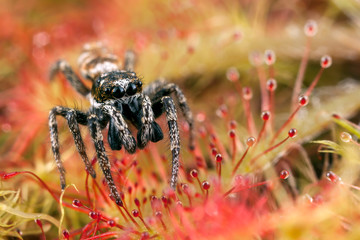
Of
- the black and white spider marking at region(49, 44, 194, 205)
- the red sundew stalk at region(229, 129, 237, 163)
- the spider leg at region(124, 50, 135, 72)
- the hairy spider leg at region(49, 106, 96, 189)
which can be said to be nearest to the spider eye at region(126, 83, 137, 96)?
the black and white spider marking at region(49, 44, 194, 205)

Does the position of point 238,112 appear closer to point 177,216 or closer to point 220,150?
point 220,150

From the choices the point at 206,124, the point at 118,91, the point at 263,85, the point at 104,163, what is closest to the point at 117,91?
the point at 118,91

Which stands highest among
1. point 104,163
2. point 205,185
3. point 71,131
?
point 71,131

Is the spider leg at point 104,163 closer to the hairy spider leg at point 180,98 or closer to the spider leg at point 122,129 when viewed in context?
the spider leg at point 122,129

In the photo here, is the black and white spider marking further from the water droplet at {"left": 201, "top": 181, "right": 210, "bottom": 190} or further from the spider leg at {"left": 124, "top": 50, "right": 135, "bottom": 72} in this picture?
the spider leg at {"left": 124, "top": 50, "right": 135, "bottom": 72}

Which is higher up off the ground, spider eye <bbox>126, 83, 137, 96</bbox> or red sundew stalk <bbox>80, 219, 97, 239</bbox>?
spider eye <bbox>126, 83, 137, 96</bbox>

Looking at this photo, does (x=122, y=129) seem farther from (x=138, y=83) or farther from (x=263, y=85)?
(x=263, y=85)

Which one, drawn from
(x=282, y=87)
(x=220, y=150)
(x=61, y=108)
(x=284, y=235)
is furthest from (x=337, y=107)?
(x=61, y=108)
